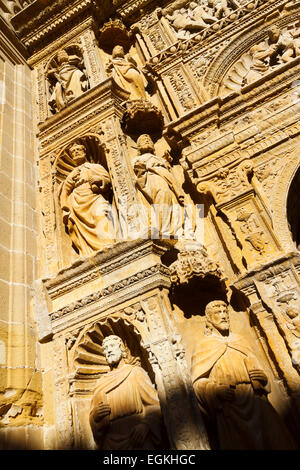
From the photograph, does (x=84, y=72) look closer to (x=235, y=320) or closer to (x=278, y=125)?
Answer: (x=278, y=125)

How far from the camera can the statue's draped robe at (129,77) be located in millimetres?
5867

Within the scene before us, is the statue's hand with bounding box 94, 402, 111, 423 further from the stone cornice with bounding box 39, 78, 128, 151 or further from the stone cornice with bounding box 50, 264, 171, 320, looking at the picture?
the stone cornice with bounding box 39, 78, 128, 151

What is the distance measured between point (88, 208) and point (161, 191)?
0.98 m

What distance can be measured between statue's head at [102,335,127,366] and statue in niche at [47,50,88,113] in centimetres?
391

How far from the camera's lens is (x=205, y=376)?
9.99ft

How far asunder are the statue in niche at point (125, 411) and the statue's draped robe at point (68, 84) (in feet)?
14.5

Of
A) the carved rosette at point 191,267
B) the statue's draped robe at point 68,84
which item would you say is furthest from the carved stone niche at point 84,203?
the statue's draped robe at point 68,84

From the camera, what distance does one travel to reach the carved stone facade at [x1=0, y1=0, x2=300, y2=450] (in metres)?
3.06

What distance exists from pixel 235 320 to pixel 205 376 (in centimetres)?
71

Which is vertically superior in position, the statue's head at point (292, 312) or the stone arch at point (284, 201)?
the stone arch at point (284, 201)

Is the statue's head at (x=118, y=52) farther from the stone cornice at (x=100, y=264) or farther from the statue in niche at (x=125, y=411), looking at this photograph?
the statue in niche at (x=125, y=411)

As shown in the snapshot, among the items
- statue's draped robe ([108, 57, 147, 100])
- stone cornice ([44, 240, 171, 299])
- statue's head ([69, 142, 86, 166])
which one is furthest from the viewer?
statue's draped robe ([108, 57, 147, 100])

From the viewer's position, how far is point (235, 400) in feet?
9.45

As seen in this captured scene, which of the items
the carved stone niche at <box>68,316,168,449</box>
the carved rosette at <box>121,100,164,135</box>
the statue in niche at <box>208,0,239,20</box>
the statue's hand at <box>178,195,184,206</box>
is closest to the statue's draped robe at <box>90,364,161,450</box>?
the carved stone niche at <box>68,316,168,449</box>
